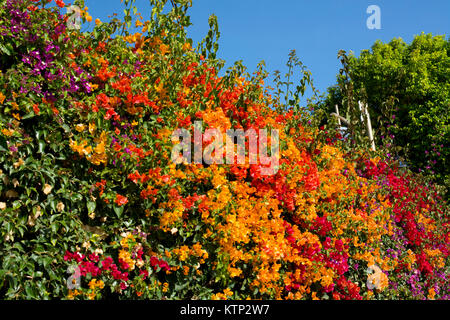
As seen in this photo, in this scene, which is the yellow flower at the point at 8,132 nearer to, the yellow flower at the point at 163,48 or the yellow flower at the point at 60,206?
the yellow flower at the point at 60,206

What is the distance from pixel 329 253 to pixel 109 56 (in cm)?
273

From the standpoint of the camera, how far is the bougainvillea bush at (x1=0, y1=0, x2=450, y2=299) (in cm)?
261

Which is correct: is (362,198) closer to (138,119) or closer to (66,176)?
(138,119)

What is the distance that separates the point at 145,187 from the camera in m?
3.08

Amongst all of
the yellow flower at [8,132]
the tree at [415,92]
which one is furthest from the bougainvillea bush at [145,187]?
the tree at [415,92]

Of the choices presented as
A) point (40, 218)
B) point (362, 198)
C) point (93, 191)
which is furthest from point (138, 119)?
point (362, 198)

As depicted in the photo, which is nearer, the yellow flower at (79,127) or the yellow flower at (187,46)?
the yellow flower at (79,127)

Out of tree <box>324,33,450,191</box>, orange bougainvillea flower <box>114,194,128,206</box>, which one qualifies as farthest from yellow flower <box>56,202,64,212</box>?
tree <box>324,33,450,191</box>

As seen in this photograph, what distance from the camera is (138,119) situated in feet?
11.0
